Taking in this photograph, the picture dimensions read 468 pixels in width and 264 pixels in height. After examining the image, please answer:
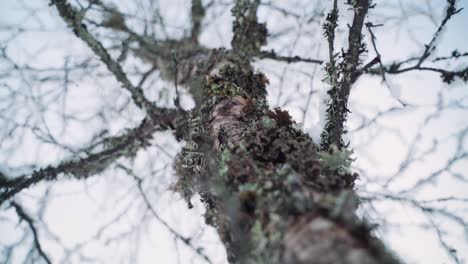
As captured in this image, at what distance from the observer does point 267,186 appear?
4.97 ft

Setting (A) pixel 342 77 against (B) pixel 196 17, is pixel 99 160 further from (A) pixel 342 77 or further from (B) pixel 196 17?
(B) pixel 196 17

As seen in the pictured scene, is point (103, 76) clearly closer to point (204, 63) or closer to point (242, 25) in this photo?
point (204, 63)

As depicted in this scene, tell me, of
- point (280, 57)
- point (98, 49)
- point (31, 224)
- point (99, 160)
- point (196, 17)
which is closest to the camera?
point (98, 49)

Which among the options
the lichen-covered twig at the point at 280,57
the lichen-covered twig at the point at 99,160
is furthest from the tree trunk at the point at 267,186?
the lichen-covered twig at the point at 280,57

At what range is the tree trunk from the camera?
1135mm

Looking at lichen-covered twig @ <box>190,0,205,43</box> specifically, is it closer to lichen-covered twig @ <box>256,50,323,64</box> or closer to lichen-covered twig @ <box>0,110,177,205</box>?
lichen-covered twig @ <box>256,50,323,64</box>

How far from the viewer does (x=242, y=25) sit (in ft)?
11.0

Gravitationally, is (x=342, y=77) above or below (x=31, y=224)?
above

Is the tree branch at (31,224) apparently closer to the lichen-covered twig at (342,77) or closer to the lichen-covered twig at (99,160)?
the lichen-covered twig at (99,160)

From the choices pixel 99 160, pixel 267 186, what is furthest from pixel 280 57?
pixel 267 186

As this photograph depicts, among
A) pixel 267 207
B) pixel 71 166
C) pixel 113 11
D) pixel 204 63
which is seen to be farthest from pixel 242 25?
pixel 267 207

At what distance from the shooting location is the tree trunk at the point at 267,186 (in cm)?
113

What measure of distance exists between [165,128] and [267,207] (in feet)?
4.30

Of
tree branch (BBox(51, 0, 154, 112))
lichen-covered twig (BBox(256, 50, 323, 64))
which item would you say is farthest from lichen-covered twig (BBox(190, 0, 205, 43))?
tree branch (BBox(51, 0, 154, 112))
